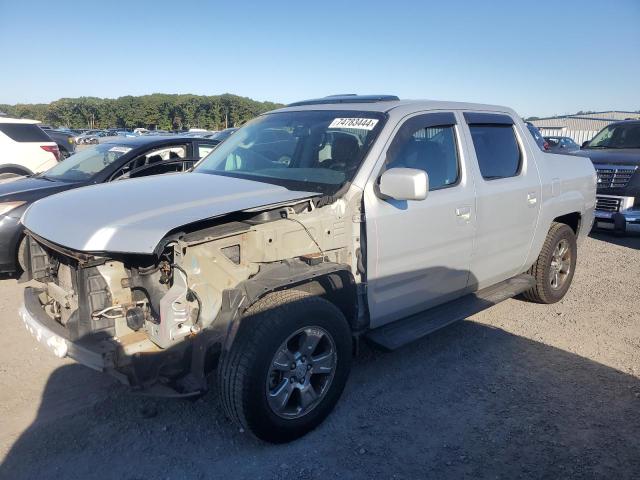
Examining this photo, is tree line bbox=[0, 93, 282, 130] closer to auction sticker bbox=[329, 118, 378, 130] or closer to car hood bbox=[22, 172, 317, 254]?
auction sticker bbox=[329, 118, 378, 130]

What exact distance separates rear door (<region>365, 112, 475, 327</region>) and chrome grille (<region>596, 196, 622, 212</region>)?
583cm

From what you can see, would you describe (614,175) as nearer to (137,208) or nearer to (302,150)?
(302,150)

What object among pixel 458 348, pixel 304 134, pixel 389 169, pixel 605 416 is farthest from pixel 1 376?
pixel 605 416

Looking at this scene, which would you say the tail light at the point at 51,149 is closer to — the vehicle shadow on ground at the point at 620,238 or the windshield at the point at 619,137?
the vehicle shadow on ground at the point at 620,238

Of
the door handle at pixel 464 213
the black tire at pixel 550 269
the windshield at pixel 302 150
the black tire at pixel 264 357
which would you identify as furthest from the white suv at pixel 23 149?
the black tire at pixel 550 269

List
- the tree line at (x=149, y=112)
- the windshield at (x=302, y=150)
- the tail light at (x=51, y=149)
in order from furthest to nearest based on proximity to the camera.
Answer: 1. the tree line at (x=149, y=112)
2. the tail light at (x=51, y=149)
3. the windshield at (x=302, y=150)

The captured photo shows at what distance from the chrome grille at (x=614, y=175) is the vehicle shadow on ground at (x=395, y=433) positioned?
19.2 ft

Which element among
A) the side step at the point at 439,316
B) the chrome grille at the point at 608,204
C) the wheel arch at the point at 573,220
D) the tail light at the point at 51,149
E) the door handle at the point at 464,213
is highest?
the tail light at the point at 51,149

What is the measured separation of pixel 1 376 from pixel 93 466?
4.91 ft

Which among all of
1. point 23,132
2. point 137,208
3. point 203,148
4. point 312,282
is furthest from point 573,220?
point 23,132

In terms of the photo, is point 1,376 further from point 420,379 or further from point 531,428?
point 531,428

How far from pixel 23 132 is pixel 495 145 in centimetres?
956

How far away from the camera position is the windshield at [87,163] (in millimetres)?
6547

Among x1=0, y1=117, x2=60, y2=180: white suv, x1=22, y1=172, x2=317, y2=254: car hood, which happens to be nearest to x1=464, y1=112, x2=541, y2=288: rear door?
x1=22, y1=172, x2=317, y2=254: car hood
